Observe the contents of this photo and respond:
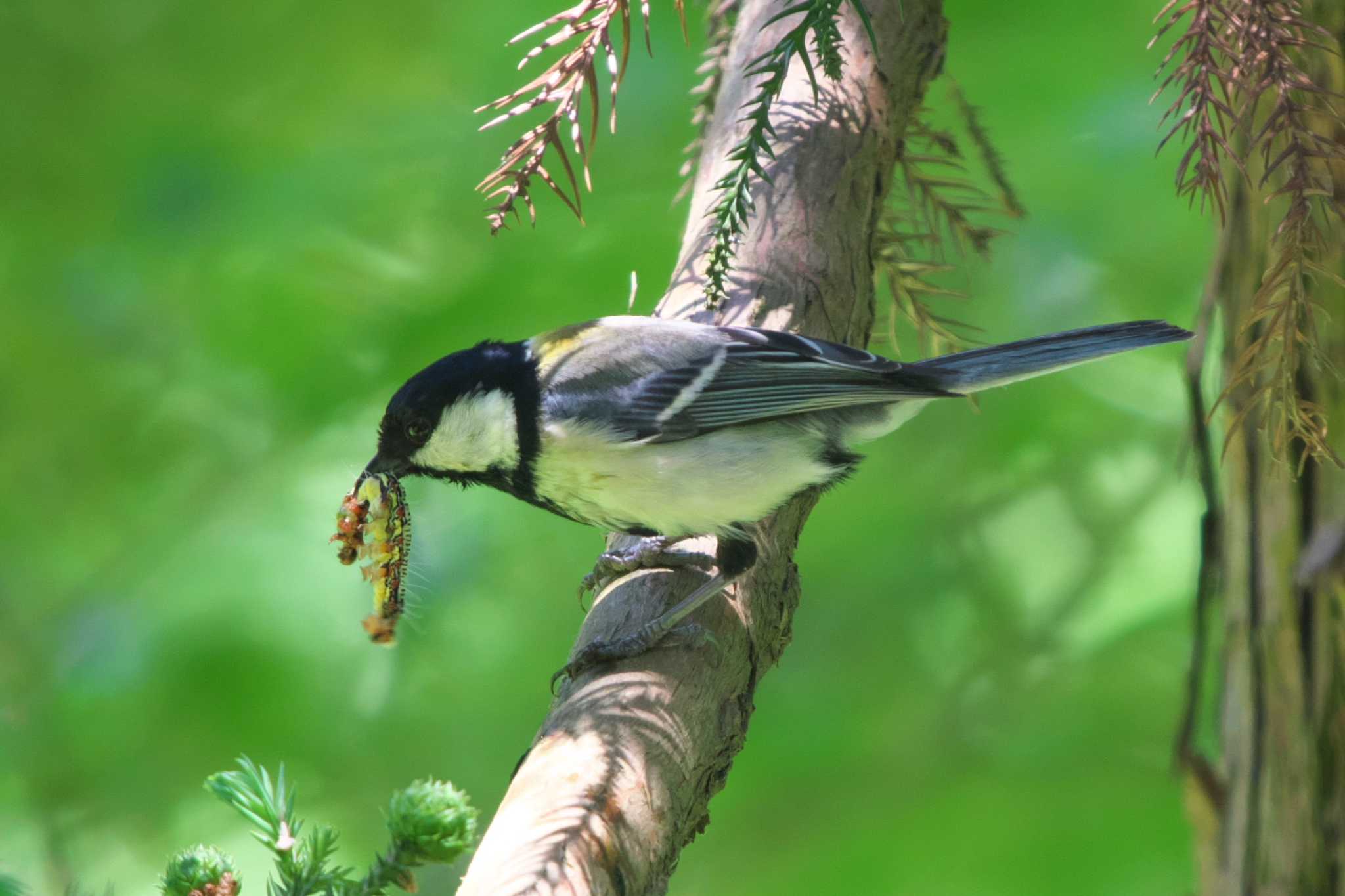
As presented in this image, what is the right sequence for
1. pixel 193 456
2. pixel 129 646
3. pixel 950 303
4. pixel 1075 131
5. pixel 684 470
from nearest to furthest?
pixel 684 470 < pixel 129 646 < pixel 193 456 < pixel 1075 131 < pixel 950 303

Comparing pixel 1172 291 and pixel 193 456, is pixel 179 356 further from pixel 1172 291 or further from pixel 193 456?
pixel 1172 291

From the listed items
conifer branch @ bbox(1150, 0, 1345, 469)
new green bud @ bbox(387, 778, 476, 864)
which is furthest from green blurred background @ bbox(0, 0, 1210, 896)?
conifer branch @ bbox(1150, 0, 1345, 469)

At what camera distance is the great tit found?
1954mm

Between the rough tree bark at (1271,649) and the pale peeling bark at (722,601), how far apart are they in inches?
26.8

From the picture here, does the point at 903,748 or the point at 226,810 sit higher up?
the point at 903,748

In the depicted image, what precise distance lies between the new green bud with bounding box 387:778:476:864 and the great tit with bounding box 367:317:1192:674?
886 mm

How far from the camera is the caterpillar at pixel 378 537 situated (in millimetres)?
2084

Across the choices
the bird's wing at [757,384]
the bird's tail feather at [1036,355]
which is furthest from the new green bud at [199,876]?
the bird's tail feather at [1036,355]

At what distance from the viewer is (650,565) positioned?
6.70ft

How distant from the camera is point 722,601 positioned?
184 cm

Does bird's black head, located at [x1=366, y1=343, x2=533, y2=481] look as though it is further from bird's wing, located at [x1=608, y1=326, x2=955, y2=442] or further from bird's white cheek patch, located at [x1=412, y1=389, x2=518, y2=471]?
bird's wing, located at [x1=608, y1=326, x2=955, y2=442]

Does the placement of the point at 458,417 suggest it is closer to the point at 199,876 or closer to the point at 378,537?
the point at 378,537

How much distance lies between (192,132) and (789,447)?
1736 millimetres

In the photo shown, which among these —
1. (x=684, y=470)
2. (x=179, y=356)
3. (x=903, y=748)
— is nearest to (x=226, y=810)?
(x=179, y=356)
